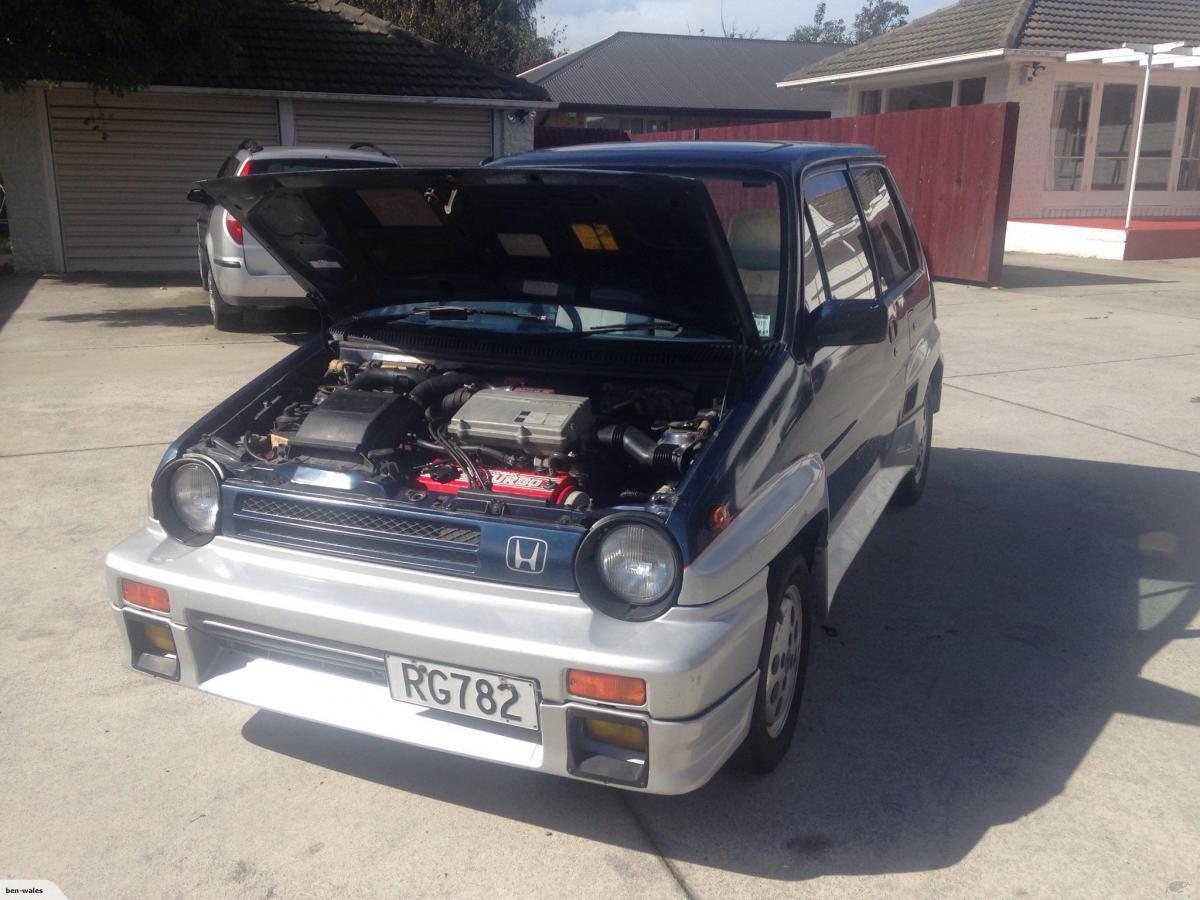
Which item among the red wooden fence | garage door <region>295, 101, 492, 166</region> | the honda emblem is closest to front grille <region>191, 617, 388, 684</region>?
the honda emblem

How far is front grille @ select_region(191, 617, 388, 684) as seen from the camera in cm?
277

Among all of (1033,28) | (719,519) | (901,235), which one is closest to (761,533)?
(719,519)

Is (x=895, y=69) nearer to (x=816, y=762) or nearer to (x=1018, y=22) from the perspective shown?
(x=1018, y=22)

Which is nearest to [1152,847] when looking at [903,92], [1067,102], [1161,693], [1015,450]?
[1161,693]

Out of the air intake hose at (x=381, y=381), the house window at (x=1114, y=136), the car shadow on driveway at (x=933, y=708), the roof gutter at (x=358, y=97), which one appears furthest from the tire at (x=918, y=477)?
the house window at (x=1114, y=136)

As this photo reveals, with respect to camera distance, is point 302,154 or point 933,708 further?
point 302,154

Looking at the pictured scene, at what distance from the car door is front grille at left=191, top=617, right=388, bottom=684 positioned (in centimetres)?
150

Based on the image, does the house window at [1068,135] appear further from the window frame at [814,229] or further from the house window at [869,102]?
the window frame at [814,229]

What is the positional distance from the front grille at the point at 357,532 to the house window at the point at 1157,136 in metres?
20.6

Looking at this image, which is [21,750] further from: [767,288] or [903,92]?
[903,92]

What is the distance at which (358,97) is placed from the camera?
15328mm

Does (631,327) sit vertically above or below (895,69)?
below

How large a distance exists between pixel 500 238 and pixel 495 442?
74cm

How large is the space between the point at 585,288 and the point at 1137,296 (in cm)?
1132
